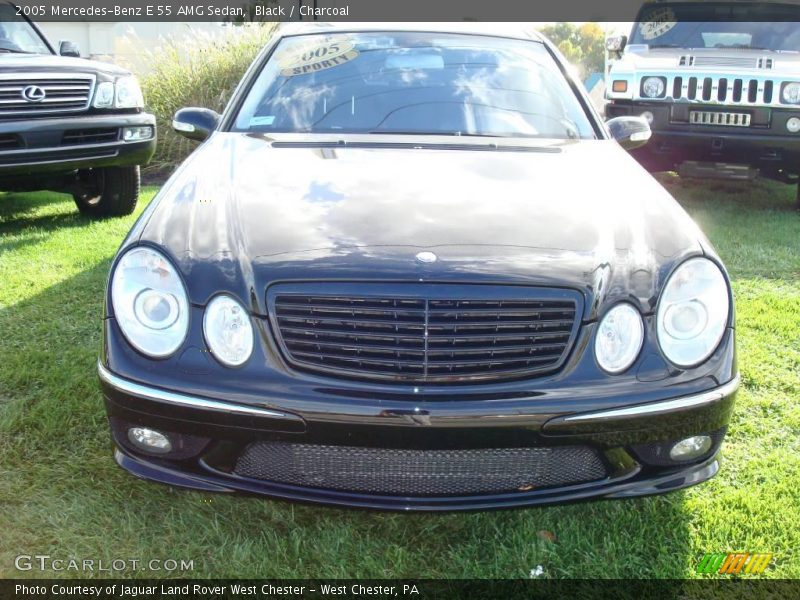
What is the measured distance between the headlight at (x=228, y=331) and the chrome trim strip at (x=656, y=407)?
77 cm

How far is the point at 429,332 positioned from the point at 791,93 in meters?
5.24

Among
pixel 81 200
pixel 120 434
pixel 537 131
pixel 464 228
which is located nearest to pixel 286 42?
pixel 537 131

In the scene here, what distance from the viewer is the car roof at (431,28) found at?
11.2ft

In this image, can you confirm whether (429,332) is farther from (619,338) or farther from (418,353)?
(619,338)

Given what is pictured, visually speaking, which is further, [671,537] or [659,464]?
[671,537]

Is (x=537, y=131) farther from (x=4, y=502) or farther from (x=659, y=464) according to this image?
(x=4, y=502)

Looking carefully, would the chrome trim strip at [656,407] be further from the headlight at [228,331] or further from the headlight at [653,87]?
the headlight at [653,87]

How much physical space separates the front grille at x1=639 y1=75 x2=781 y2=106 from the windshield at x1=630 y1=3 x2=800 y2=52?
2.73 ft

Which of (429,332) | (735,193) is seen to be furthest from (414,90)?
(735,193)

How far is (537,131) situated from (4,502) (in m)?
2.23

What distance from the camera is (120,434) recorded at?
1923 millimetres

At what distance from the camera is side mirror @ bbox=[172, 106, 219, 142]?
10.6 feet

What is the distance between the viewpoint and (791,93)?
5762 millimetres

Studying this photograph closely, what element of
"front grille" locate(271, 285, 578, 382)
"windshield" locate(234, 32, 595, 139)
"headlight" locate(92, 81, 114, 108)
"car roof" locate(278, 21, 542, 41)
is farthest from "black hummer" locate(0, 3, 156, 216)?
"front grille" locate(271, 285, 578, 382)
